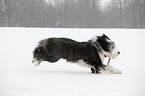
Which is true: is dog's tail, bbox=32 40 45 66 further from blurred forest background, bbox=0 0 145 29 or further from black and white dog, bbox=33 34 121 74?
blurred forest background, bbox=0 0 145 29

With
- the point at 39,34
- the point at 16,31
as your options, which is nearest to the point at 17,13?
the point at 16,31

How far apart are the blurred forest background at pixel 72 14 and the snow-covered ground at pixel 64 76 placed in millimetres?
1145

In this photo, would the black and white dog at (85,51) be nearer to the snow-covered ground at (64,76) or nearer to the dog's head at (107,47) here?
the dog's head at (107,47)

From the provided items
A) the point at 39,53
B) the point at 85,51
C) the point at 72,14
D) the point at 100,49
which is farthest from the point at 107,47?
the point at 72,14

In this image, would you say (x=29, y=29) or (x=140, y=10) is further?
(x=29, y=29)

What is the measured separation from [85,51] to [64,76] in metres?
0.67

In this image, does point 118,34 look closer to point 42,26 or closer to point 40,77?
point 42,26

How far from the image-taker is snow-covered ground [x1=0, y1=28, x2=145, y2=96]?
9.48ft

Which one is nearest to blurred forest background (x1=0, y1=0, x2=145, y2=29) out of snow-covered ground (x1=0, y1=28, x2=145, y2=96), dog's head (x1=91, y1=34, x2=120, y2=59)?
snow-covered ground (x1=0, y1=28, x2=145, y2=96)

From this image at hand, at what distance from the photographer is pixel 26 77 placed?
12.1 ft

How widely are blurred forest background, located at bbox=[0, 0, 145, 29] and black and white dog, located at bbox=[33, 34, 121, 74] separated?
3.61 meters

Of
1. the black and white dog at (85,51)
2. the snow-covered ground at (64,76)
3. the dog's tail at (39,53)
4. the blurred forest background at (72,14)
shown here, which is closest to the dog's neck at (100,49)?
the black and white dog at (85,51)

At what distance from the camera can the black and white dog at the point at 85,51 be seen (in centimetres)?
409

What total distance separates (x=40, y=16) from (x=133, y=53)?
4.81 metres
